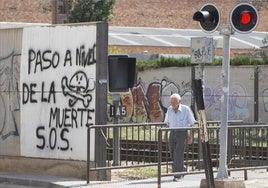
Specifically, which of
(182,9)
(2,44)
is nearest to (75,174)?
(2,44)

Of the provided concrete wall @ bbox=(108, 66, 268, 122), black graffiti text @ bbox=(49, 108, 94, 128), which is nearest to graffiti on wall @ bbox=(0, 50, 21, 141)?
black graffiti text @ bbox=(49, 108, 94, 128)

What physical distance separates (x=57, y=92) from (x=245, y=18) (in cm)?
564

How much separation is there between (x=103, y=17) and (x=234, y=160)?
39.8m

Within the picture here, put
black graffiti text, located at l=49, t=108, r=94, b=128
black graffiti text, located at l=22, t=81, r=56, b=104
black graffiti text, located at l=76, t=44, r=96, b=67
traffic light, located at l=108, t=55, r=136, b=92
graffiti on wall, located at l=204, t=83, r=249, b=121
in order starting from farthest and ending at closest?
1. graffiti on wall, located at l=204, t=83, r=249, b=121
2. black graffiti text, located at l=22, t=81, r=56, b=104
3. traffic light, located at l=108, t=55, r=136, b=92
4. black graffiti text, located at l=49, t=108, r=94, b=128
5. black graffiti text, located at l=76, t=44, r=96, b=67

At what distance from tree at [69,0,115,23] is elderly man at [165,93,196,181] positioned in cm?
3855

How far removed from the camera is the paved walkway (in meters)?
15.6

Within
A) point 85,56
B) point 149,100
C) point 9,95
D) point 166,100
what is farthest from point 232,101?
point 85,56

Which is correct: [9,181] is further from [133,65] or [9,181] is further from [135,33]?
[135,33]

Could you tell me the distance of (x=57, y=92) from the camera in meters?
17.7

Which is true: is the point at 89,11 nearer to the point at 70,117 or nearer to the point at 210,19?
the point at 70,117

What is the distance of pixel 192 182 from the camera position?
1606 cm

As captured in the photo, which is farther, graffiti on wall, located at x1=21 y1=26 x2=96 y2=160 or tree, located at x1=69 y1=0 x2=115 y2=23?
tree, located at x1=69 y1=0 x2=115 y2=23

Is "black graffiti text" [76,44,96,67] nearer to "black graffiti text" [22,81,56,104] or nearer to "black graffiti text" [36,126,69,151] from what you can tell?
"black graffiti text" [22,81,56,104]

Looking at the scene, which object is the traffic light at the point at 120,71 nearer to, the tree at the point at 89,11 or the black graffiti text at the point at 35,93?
the black graffiti text at the point at 35,93
